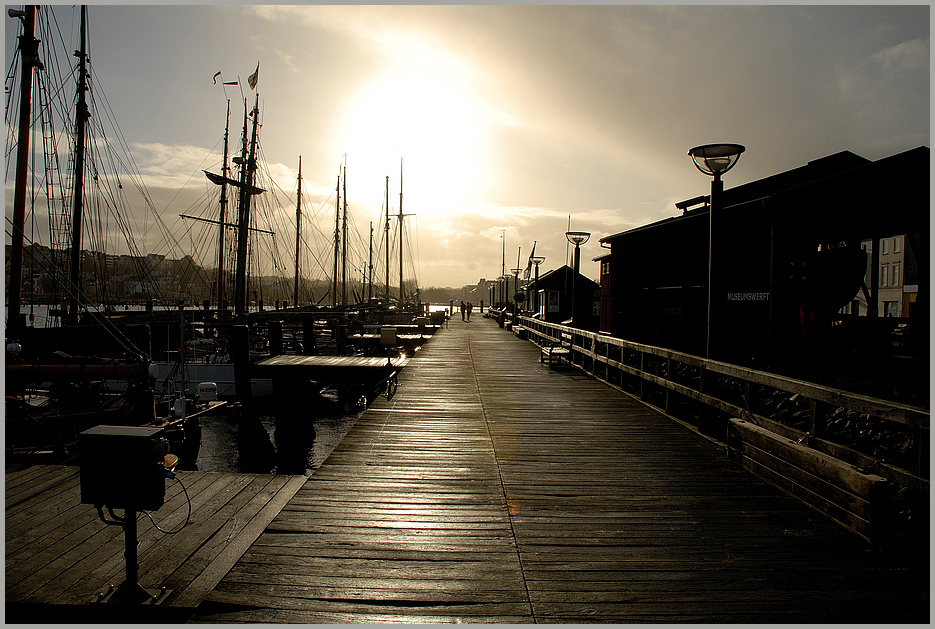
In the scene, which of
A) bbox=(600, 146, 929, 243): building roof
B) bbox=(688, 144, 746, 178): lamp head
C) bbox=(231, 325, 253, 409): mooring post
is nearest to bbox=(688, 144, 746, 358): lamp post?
bbox=(688, 144, 746, 178): lamp head

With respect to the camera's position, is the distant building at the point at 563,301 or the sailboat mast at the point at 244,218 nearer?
the sailboat mast at the point at 244,218

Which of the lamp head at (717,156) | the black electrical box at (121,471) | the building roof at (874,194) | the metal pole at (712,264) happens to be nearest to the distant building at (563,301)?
the building roof at (874,194)

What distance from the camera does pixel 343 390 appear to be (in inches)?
930

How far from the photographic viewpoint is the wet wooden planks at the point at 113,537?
3.75 meters

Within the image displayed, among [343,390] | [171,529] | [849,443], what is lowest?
[343,390]

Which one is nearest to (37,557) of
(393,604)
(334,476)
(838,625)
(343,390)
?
(334,476)

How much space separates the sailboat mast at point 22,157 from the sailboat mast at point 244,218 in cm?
1318

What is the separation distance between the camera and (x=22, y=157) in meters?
14.6

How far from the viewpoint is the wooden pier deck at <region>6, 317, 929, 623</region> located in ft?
10.6

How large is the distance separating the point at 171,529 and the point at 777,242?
840cm

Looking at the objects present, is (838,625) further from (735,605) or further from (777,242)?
(777,242)

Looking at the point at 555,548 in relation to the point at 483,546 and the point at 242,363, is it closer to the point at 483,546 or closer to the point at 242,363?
the point at 483,546

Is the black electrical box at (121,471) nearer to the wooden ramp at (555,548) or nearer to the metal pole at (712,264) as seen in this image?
the wooden ramp at (555,548)

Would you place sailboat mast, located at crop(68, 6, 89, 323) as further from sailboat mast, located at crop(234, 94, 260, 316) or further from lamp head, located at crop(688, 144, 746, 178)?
lamp head, located at crop(688, 144, 746, 178)
